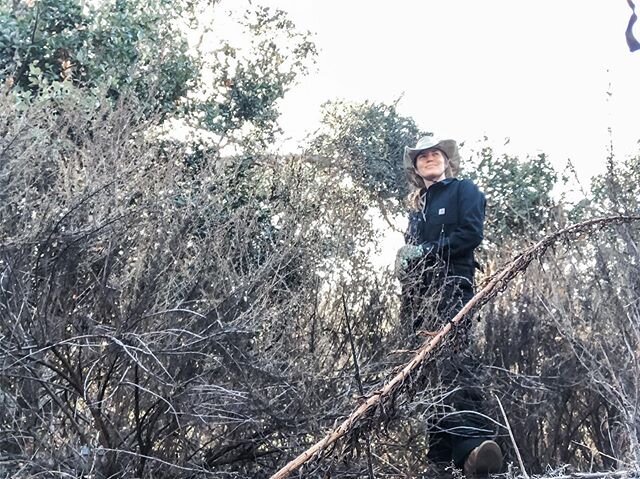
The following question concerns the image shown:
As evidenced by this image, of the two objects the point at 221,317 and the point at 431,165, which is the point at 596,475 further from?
the point at 431,165

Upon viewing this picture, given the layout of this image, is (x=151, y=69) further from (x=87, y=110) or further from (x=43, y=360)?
(x=43, y=360)

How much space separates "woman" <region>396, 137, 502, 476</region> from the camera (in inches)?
154

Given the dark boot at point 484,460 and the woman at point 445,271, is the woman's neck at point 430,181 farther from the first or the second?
the dark boot at point 484,460

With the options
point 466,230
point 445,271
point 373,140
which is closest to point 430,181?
point 466,230

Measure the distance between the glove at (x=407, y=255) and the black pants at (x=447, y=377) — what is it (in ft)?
0.25

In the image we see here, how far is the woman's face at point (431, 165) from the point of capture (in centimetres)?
440

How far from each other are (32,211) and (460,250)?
209 centimetres

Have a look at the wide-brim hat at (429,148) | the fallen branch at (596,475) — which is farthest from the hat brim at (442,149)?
the fallen branch at (596,475)

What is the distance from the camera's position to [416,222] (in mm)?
4328

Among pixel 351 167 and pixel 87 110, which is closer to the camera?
pixel 87 110

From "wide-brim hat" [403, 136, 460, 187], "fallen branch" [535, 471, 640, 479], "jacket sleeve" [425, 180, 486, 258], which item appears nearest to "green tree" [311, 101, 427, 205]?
"wide-brim hat" [403, 136, 460, 187]

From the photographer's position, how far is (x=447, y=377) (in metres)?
4.25

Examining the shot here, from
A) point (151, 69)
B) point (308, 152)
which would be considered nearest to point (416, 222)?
point (308, 152)

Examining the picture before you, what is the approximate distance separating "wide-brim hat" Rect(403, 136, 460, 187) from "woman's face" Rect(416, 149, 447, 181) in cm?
3
